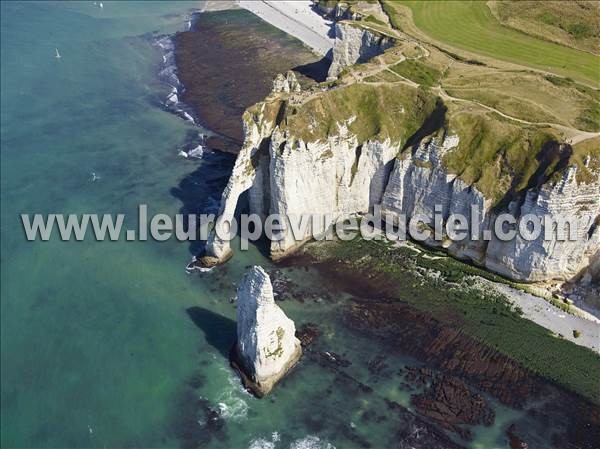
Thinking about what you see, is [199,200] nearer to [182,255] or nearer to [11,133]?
[182,255]

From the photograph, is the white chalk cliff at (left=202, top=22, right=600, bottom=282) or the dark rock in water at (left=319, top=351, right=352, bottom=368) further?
the white chalk cliff at (left=202, top=22, right=600, bottom=282)

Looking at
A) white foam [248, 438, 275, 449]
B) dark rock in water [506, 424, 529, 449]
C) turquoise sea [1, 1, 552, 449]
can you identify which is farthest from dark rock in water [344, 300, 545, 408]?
white foam [248, 438, 275, 449]

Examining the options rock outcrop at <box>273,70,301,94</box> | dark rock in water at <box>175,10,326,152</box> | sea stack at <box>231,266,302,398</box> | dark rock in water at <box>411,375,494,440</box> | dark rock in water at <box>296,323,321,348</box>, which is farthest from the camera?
dark rock in water at <box>175,10,326,152</box>

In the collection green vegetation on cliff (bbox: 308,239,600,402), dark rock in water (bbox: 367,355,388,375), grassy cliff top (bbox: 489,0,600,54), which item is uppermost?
grassy cliff top (bbox: 489,0,600,54)

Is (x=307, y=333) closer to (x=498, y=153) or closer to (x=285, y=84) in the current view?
(x=498, y=153)

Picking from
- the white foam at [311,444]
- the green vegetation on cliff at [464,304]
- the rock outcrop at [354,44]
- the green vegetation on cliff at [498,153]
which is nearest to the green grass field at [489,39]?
the rock outcrop at [354,44]

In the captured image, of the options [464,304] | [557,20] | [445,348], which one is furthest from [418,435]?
[557,20]

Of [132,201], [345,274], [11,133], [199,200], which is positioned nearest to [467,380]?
[345,274]

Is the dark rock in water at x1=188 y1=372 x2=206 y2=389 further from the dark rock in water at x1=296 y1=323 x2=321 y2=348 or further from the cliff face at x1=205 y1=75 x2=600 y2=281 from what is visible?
the cliff face at x1=205 y1=75 x2=600 y2=281
